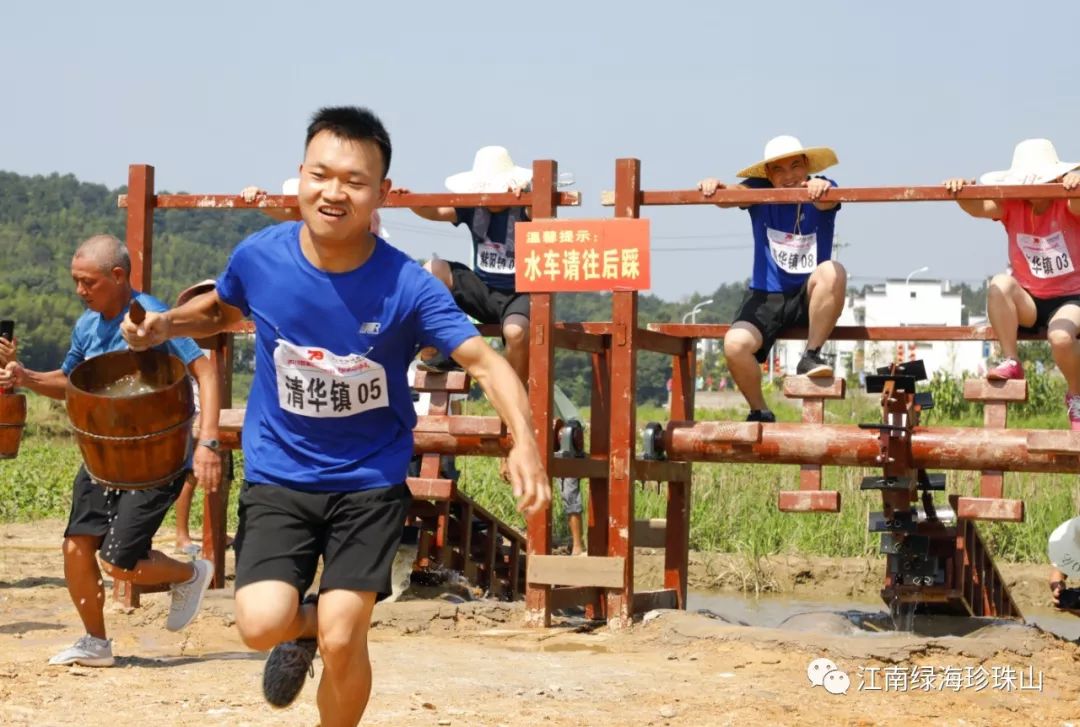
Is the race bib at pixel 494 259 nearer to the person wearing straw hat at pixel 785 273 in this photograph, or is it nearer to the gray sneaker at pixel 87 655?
the person wearing straw hat at pixel 785 273

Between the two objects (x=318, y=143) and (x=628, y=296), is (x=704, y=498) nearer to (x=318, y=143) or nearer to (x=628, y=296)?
(x=628, y=296)

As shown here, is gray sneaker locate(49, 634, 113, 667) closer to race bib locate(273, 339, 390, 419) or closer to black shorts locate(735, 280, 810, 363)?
race bib locate(273, 339, 390, 419)

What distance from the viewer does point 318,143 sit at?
482 cm

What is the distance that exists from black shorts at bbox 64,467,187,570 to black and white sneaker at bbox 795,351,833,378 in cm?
345

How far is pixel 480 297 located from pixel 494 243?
14.1 inches

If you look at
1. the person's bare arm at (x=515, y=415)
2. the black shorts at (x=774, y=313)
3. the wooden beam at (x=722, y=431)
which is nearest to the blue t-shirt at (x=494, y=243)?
the wooden beam at (x=722, y=431)

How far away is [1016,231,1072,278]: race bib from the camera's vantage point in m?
8.43

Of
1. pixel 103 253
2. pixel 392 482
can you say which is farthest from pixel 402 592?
pixel 392 482

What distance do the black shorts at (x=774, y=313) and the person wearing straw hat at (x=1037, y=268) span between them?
1033mm

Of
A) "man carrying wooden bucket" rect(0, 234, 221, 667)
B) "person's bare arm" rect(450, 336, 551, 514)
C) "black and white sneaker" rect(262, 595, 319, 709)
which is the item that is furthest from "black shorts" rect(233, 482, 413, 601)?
"man carrying wooden bucket" rect(0, 234, 221, 667)

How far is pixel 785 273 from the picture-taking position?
29.3 feet

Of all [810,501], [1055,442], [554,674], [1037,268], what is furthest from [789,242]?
[554,674]

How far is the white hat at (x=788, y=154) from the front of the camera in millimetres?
8977
